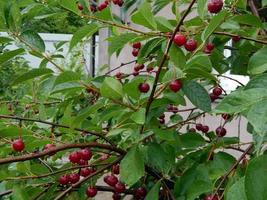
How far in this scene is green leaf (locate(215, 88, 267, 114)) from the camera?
0.92 metres

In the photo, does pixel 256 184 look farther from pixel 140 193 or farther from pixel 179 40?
pixel 140 193

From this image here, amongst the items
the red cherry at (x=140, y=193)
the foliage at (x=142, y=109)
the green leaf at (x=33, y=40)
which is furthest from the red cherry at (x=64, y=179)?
the green leaf at (x=33, y=40)

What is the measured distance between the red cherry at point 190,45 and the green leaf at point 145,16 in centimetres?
9

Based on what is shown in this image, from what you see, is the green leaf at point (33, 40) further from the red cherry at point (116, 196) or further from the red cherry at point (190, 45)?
the red cherry at point (116, 196)

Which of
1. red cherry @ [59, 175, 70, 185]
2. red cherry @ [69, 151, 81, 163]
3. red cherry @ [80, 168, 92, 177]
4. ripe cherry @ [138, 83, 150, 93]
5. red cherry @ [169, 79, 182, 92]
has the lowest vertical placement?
red cherry @ [59, 175, 70, 185]

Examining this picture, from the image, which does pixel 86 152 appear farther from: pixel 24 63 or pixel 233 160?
pixel 24 63

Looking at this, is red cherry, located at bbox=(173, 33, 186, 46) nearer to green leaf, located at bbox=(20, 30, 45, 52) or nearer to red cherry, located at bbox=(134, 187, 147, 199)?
green leaf, located at bbox=(20, 30, 45, 52)

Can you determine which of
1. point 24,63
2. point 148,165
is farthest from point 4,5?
point 24,63

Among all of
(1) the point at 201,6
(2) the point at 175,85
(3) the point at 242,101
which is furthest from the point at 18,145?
(3) the point at 242,101

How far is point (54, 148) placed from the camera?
4.41 ft

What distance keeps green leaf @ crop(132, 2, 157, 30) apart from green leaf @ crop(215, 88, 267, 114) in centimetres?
41

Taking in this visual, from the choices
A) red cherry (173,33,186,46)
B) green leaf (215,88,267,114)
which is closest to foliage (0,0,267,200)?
red cherry (173,33,186,46)

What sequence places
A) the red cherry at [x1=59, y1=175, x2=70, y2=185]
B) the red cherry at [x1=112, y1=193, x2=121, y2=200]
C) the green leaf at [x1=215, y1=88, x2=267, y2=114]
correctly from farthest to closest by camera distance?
the red cherry at [x1=112, y1=193, x2=121, y2=200], the red cherry at [x1=59, y1=175, x2=70, y2=185], the green leaf at [x1=215, y1=88, x2=267, y2=114]

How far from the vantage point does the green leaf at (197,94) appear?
53.3 inches
